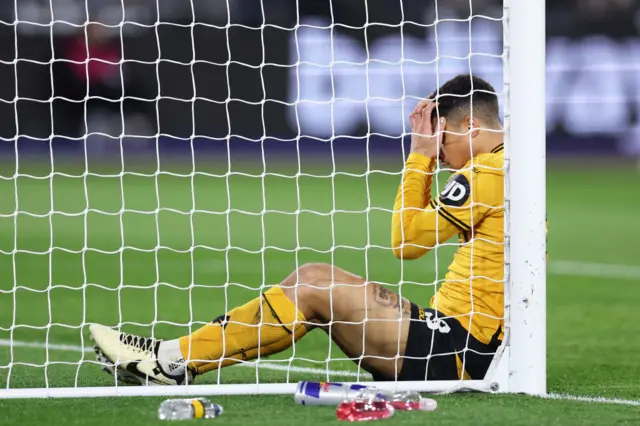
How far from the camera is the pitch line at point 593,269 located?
29.2ft

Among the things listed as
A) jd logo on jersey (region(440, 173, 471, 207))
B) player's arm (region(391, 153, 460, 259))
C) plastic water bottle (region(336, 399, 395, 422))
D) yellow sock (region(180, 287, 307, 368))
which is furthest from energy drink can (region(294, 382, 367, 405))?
jd logo on jersey (region(440, 173, 471, 207))

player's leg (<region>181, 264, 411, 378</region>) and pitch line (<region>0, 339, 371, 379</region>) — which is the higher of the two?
player's leg (<region>181, 264, 411, 378</region>)

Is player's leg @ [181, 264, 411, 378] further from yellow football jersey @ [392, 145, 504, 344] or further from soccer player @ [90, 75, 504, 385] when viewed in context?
yellow football jersey @ [392, 145, 504, 344]

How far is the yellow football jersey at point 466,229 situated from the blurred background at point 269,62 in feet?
34.9

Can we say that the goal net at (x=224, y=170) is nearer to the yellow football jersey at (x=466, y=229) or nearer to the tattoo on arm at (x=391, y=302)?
the yellow football jersey at (x=466, y=229)

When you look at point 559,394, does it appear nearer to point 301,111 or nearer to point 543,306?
point 543,306

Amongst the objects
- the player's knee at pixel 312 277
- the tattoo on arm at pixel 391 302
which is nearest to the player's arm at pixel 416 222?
the tattoo on arm at pixel 391 302

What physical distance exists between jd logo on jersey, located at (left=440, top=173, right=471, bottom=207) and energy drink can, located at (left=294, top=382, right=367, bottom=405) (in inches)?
28.4

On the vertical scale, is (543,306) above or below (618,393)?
above

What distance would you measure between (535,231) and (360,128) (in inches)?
477

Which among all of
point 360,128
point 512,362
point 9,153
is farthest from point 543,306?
point 9,153

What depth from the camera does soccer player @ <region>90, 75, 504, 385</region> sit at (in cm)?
446

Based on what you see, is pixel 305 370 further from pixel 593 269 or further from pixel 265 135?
pixel 265 135

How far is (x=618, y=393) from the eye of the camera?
4641mm
